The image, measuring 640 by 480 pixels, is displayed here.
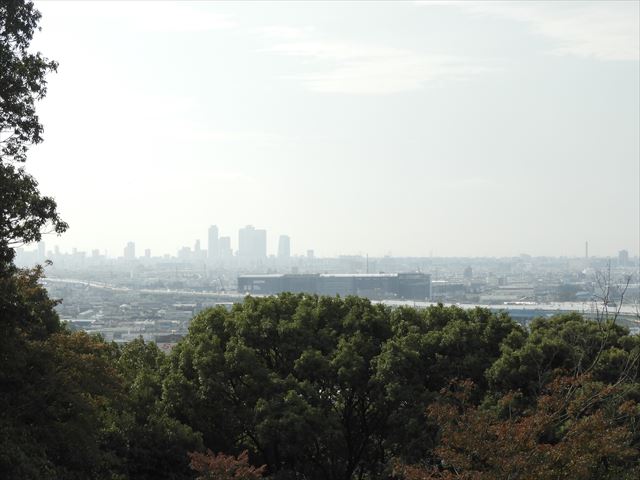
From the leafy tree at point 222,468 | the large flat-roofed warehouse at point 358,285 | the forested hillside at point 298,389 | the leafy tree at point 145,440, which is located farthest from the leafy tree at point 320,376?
the large flat-roofed warehouse at point 358,285

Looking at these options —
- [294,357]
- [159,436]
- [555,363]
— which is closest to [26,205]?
[159,436]

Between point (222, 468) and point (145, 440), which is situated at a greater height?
point (222, 468)

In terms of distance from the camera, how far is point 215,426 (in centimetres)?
1417

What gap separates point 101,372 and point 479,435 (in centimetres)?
518

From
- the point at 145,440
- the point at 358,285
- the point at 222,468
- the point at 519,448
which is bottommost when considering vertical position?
the point at 358,285

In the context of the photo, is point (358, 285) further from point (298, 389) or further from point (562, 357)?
point (298, 389)

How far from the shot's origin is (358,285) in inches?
4350

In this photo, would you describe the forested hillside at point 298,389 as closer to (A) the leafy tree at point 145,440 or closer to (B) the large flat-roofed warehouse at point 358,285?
(A) the leafy tree at point 145,440

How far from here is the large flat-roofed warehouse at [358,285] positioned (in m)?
107

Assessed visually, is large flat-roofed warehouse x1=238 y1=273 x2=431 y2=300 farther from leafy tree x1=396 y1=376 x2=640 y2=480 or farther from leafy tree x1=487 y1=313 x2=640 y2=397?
leafy tree x1=396 y1=376 x2=640 y2=480

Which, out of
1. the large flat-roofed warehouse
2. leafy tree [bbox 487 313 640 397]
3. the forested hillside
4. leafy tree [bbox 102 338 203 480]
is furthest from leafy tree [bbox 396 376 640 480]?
the large flat-roofed warehouse

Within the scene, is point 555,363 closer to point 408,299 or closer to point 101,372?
point 101,372

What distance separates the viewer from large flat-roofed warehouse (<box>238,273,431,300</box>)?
10675 centimetres

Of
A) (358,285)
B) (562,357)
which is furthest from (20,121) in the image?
(358,285)
